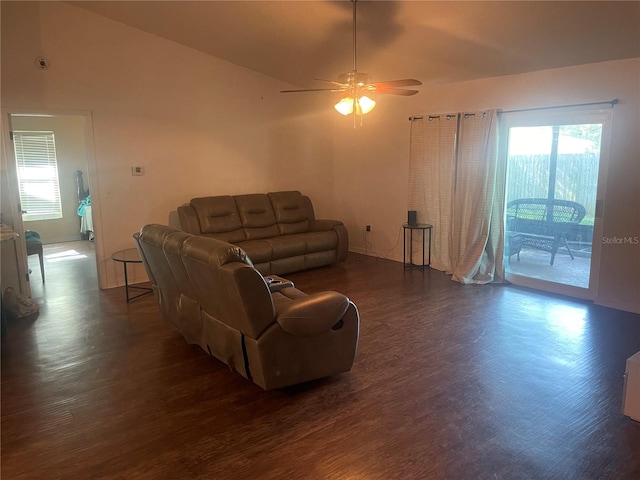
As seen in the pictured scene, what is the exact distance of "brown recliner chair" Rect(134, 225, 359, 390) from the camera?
264 centimetres

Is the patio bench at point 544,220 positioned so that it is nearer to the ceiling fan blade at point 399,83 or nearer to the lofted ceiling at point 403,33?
the lofted ceiling at point 403,33

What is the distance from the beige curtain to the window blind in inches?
258

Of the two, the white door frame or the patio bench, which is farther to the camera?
the patio bench

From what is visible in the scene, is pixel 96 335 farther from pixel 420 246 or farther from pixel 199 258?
pixel 420 246

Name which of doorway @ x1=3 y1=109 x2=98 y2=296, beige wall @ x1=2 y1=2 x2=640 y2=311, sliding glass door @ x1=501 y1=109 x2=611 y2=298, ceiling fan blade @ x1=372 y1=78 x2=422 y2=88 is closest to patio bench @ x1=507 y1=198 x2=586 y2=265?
sliding glass door @ x1=501 y1=109 x2=611 y2=298

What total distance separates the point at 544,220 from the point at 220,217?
3.87 meters

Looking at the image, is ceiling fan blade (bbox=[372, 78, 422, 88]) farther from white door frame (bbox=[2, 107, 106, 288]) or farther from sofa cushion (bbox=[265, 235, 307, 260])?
white door frame (bbox=[2, 107, 106, 288])

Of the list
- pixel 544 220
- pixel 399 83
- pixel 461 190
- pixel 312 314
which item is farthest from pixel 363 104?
pixel 544 220

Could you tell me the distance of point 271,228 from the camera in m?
6.26

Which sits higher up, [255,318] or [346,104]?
[346,104]

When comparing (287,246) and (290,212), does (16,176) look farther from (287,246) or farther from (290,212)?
(290,212)

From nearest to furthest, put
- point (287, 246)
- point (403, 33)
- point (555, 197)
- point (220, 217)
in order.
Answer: point (403, 33) → point (555, 197) → point (287, 246) → point (220, 217)

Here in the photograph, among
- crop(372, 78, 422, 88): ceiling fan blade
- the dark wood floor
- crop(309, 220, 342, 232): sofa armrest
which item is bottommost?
the dark wood floor

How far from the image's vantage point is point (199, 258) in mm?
2775
